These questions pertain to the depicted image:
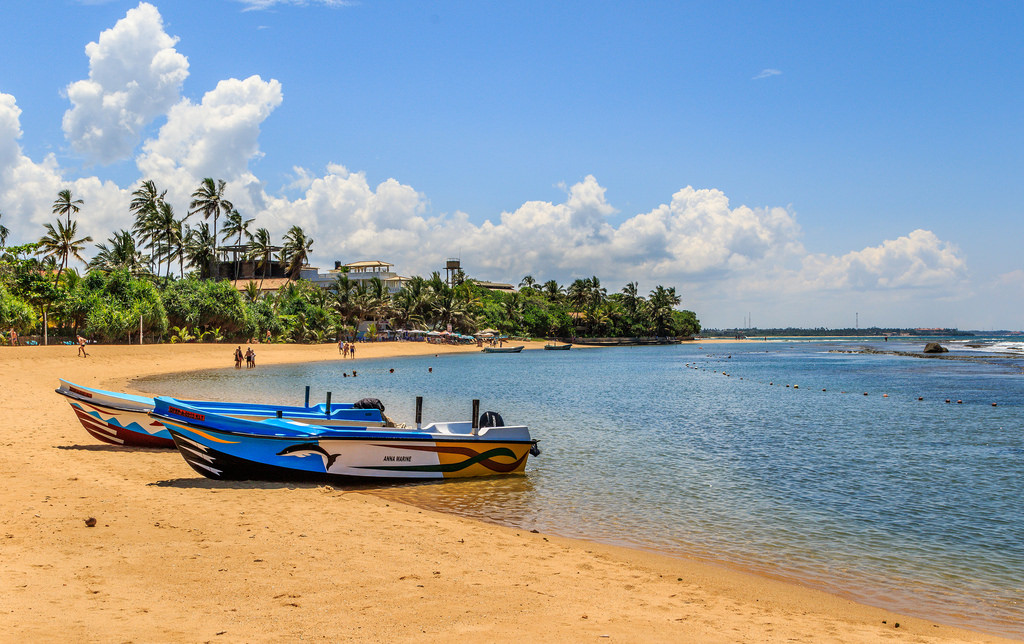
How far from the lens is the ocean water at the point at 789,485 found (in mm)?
8922

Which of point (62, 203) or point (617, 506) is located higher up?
point (62, 203)

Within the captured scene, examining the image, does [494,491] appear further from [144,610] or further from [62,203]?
[62,203]

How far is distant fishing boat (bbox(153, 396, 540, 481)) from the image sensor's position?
38.3ft

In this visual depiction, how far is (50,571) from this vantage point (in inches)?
266

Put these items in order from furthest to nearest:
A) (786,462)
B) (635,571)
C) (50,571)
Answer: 1. (786,462)
2. (635,571)
3. (50,571)

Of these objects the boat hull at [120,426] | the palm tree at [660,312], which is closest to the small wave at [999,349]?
the palm tree at [660,312]

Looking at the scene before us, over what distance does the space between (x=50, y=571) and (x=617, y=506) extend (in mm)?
8474

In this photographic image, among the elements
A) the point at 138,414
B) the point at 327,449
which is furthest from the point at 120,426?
the point at 327,449

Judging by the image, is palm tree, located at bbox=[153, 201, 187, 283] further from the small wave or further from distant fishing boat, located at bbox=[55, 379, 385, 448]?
the small wave

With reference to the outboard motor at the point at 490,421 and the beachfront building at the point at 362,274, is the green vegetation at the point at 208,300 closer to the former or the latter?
the beachfront building at the point at 362,274

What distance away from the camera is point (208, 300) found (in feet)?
205

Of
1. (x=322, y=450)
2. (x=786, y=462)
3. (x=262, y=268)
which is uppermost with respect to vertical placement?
(x=262, y=268)

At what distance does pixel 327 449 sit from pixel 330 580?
5.58m

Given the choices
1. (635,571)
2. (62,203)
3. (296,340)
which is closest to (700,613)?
(635,571)
